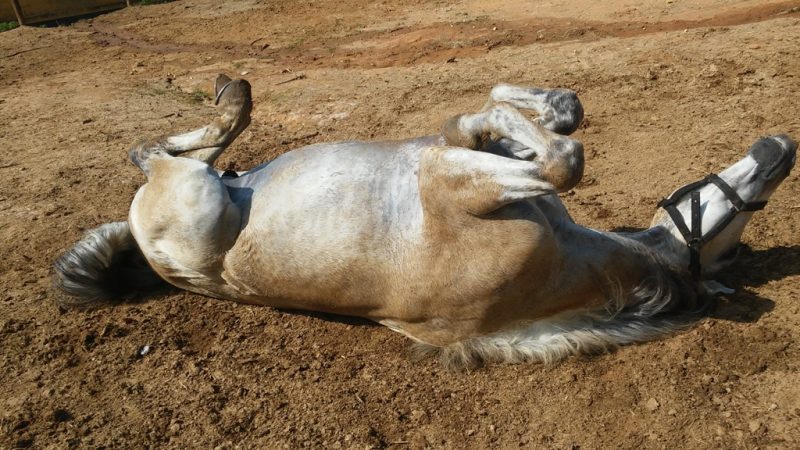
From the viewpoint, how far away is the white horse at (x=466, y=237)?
3.12 meters

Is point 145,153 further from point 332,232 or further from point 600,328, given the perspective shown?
point 600,328

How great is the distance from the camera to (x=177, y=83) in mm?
8766

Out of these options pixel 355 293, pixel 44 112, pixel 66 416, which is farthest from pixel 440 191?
pixel 44 112

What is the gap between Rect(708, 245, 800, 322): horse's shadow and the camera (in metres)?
3.44

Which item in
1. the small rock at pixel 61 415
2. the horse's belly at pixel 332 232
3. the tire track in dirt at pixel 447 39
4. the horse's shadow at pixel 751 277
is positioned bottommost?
the small rock at pixel 61 415

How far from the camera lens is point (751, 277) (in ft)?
12.2

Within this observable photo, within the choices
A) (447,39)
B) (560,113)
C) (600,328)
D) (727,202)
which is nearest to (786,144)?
(727,202)

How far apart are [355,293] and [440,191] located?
669 mm

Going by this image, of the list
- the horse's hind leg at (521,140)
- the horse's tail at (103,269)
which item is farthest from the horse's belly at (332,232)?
the horse's tail at (103,269)

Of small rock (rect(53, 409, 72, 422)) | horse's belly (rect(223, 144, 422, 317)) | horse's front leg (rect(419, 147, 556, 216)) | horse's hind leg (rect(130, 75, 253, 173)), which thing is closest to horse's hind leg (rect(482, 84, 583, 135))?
horse's front leg (rect(419, 147, 556, 216))

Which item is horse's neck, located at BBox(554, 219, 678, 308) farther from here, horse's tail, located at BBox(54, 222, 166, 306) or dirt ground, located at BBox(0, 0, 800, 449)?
horse's tail, located at BBox(54, 222, 166, 306)

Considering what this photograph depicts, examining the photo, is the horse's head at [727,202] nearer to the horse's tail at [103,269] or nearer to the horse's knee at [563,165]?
the horse's knee at [563,165]

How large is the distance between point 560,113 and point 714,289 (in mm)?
1155

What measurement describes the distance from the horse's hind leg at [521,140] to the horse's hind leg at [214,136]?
1.46 meters
